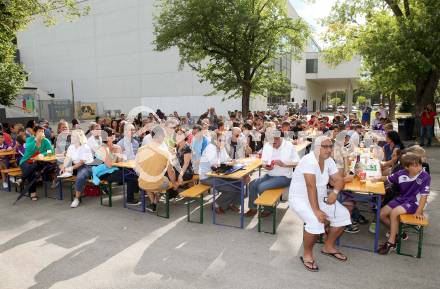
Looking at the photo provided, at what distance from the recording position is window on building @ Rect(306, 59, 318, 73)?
166 ft

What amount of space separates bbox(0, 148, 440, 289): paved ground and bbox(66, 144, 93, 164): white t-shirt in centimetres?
126

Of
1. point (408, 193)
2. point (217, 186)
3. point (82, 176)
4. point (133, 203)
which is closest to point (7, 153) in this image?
point (82, 176)

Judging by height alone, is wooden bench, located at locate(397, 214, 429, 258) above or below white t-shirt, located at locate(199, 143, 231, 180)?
below

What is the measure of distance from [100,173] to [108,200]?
77cm

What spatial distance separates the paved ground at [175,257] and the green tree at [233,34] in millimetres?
10971

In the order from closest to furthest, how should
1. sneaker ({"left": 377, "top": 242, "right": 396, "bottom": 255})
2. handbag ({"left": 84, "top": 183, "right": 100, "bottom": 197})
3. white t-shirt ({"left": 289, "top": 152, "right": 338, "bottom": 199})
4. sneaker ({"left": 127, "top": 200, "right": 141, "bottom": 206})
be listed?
white t-shirt ({"left": 289, "top": 152, "right": 338, "bottom": 199})
sneaker ({"left": 377, "top": 242, "right": 396, "bottom": 255})
sneaker ({"left": 127, "top": 200, "right": 141, "bottom": 206})
handbag ({"left": 84, "top": 183, "right": 100, "bottom": 197})

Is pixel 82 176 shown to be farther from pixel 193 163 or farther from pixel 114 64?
pixel 114 64

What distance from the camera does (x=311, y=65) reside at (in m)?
50.8

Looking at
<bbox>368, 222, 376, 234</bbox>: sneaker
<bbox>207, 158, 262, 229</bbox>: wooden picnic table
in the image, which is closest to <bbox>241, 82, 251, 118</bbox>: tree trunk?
<bbox>207, 158, 262, 229</bbox>: wooden picnic table

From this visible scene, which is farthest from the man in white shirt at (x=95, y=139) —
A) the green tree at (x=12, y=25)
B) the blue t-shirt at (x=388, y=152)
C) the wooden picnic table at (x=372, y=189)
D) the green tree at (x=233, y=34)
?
the green tree at (x=233, y=34)

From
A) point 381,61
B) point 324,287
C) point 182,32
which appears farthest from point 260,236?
point 182,32

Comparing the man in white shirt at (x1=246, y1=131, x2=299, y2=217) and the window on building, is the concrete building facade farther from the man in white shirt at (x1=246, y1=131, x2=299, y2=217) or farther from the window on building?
the man in white shirt at (x1=246, y1=131, x2=299, y2=217)

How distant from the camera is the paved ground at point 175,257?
3.93m

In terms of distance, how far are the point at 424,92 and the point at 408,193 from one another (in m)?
12.3
